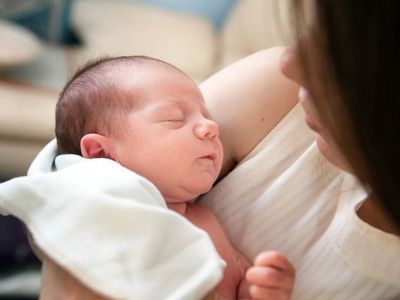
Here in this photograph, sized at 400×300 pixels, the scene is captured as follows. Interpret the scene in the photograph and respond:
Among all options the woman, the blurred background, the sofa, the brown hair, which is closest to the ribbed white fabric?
the woman

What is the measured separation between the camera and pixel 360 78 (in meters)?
0.57

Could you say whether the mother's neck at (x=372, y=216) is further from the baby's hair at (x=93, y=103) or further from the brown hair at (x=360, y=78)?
the baby's hair at (x=93, y=103)

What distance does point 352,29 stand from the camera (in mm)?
555

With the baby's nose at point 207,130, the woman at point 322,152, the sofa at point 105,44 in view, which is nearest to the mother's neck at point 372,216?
the woman at point 322,152

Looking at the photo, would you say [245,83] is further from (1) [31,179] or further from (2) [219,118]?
(1) [31,179]

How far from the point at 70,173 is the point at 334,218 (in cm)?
35

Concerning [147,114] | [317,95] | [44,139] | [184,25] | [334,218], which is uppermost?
[317,95]

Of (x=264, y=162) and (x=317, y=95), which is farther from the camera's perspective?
(x=264, y=162)

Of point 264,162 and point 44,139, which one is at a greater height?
point 264,162

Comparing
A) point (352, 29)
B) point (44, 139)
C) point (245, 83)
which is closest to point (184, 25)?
point (44, 139)

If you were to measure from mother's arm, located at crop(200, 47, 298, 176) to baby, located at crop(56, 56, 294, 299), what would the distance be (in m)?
0.04

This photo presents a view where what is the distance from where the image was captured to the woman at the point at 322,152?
1.87 ft

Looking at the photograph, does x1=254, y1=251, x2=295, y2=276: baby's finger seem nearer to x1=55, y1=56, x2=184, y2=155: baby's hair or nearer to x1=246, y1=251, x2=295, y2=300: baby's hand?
x1=246, y1=251, x2=295, y2=300: baby's hand

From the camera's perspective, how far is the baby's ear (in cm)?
80
